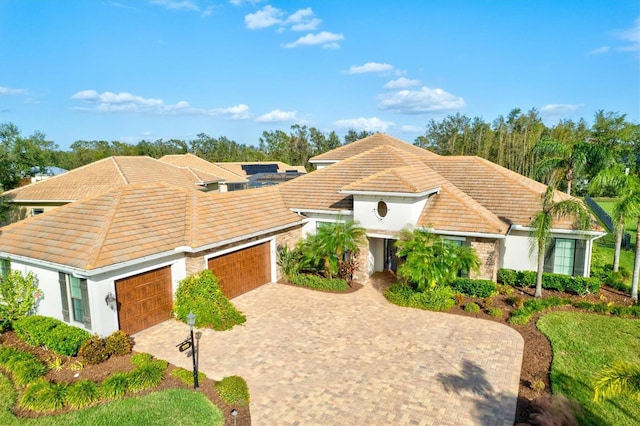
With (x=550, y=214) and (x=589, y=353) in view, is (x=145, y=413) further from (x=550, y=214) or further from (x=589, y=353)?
(x=550, y=214)

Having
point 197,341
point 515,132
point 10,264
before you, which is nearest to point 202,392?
point 197,341

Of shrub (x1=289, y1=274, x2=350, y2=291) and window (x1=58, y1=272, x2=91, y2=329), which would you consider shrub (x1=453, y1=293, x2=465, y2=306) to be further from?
window (x1=58, y1=272, x2=91, y2=329)

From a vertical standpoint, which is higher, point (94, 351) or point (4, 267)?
point (4, 267)

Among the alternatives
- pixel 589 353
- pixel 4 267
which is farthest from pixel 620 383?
pixel 4 267

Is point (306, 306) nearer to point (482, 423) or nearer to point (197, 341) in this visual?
point (197, 341)

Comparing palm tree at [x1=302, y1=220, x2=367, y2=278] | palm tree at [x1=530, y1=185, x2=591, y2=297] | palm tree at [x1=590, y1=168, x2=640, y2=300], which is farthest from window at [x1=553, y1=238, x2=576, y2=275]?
palm tree at [x1=302, y1=220, x2=367, y2=278]

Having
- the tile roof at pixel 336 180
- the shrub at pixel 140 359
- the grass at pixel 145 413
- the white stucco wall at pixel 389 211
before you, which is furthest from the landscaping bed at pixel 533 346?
the shrub at pixel 140 359
